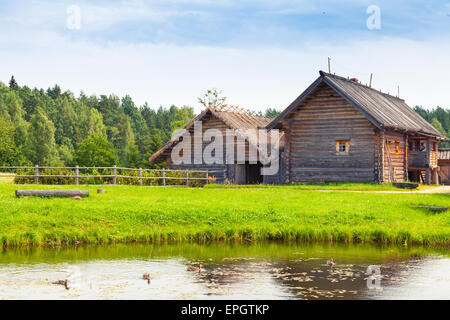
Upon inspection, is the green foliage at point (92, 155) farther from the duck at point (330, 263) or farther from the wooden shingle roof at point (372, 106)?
the duck at point (330, 263)

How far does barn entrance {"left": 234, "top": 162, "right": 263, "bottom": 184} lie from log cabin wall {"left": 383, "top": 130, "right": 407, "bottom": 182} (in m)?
11.0

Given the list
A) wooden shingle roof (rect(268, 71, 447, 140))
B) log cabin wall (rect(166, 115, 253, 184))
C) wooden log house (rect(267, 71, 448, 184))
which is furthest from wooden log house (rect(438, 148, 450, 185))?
log cabin wall (rect(166, 115, 253, 184))

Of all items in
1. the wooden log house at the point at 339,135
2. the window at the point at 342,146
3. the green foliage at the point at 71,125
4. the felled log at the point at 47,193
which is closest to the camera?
the felled log at the point at 47,193

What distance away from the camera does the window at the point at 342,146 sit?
41156 millimetres

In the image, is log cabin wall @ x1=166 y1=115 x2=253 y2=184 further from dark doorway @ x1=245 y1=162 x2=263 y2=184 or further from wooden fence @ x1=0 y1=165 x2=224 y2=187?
dark doorway @ x1=245 y1=162 x2=263 y2=184

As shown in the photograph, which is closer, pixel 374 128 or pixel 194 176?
pixel 374 128

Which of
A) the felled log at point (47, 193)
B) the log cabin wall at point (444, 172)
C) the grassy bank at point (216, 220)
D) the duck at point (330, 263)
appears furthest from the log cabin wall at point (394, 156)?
the duck at point (330, 263)

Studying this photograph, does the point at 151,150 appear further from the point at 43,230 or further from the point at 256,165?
the point at 43,230

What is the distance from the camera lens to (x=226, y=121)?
4697 cm

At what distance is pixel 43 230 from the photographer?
21938 millimetres

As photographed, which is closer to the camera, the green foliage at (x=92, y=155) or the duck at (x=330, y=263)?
the duck at (x=330, y=263)

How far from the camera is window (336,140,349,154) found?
41156 mm
